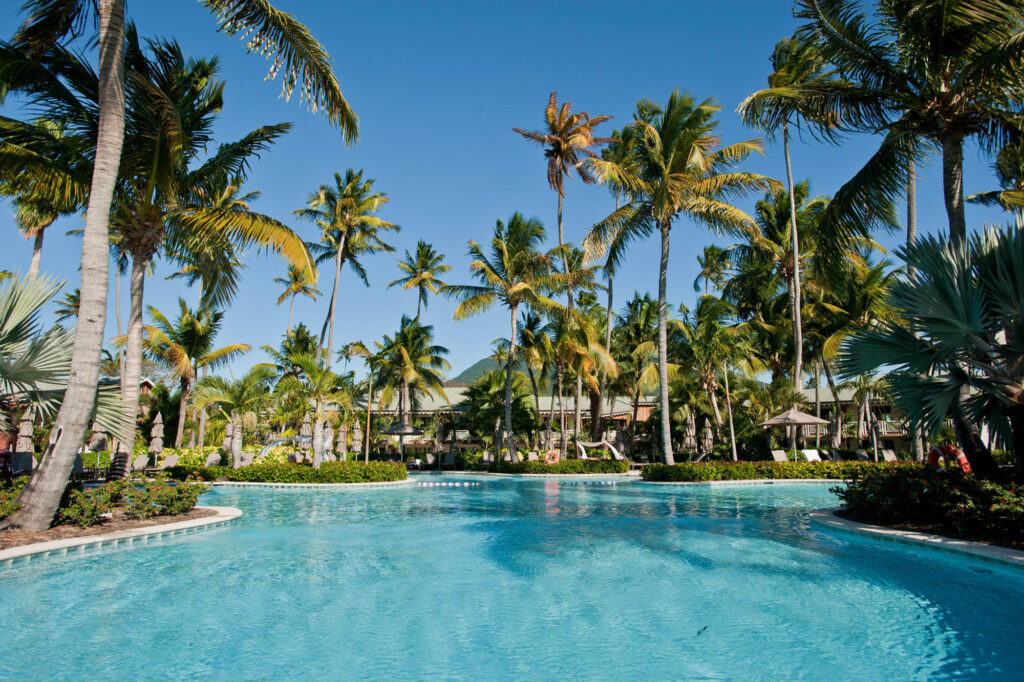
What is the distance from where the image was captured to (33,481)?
27.5ft

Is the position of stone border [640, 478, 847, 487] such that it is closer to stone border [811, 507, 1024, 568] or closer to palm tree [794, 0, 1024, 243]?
stone border [811, 507, 1024, 568]

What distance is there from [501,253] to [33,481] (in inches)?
847

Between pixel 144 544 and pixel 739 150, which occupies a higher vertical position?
pixel 739 150

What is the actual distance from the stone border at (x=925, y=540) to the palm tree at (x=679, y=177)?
28.6 ft

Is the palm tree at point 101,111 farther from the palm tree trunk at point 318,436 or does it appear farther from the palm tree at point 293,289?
the palm tree at point 293,289

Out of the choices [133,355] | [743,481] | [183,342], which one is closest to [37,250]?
[183,342]

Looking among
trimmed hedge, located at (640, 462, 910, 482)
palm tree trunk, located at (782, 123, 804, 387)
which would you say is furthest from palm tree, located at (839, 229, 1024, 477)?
palm tree trunk, located at (782, 123, 804, 387)

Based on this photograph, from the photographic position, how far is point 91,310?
28.3 ft

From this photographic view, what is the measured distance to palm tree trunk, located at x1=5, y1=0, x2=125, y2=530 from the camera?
8297mm

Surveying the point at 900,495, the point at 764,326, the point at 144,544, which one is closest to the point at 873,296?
the point at 764,326

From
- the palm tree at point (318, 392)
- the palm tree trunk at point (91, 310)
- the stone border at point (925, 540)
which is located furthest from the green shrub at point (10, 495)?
the stone border at point (925, 540)

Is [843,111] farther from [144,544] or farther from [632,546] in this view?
[144,544]

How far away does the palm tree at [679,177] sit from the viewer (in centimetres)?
1906

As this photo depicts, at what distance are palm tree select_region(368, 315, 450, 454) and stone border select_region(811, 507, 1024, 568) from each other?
24133mm
